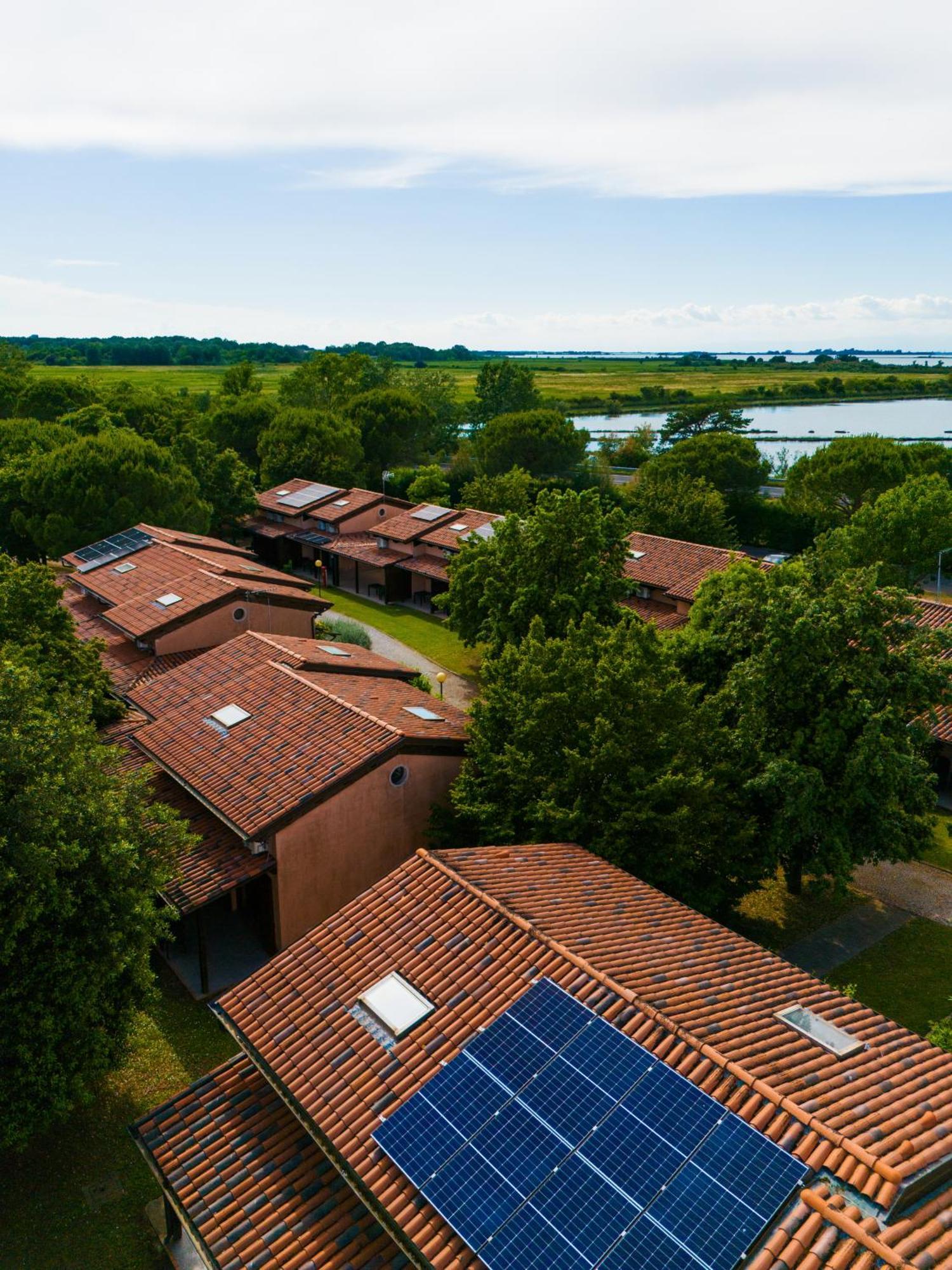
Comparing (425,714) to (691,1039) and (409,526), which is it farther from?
(409,526)

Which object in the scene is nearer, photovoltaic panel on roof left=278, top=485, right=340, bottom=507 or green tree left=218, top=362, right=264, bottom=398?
photovoltaic panel on roof left=278, top=485, right=340, bottom=507

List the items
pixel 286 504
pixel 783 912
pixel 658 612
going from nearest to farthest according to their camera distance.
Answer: pixel 783 912 → pixel 658 612 → pixel 286 504

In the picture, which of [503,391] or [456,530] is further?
[503,391]

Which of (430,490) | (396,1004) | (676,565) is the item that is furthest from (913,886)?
(430,490)

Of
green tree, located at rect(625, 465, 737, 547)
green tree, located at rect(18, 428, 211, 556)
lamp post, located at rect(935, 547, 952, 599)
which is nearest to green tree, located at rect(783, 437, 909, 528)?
lamp post, located at rect(935, 547, 952, 599)

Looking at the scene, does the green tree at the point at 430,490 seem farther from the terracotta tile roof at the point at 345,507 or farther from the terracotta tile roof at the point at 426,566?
the terracotta tile roof at the point at 426,566

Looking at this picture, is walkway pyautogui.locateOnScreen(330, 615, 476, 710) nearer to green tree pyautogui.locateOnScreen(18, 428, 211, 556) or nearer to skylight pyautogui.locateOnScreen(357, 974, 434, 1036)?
green tree pyautogui.locateOnScreen(18, 428, 211, 556)

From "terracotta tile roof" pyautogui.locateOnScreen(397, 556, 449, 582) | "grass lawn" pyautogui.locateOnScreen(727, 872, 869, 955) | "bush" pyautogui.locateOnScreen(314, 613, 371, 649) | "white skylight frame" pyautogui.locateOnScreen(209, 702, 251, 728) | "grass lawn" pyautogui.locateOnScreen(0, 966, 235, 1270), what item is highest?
"white skylight frame" pyautogui.locateOnScreen(209, 702, 251, 728)

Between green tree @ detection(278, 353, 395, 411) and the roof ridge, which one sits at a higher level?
green tree @ detection(278, 353, 395, 411)

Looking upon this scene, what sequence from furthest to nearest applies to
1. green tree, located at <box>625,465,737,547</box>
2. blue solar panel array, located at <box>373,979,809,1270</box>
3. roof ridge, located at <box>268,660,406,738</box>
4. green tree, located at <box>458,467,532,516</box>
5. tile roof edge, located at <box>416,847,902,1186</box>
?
green tree, located at <box>458,467,532,516</box> < green tree, located at <box>625,465,737,547</box> < roof ridge, located at <box>268,660,406,738</box> < tile roof edge, located at <box>416,847,902,1186</box> < blue solar panel array, located at <box>373,979,809,1270</box>
